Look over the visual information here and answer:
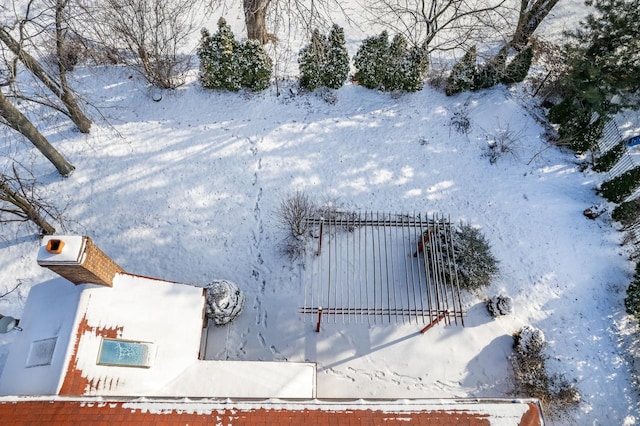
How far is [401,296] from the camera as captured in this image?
13.9 metres

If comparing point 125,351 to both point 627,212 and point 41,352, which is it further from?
point 627,212

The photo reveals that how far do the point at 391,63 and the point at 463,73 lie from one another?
131 inches

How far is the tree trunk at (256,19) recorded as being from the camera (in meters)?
16.6

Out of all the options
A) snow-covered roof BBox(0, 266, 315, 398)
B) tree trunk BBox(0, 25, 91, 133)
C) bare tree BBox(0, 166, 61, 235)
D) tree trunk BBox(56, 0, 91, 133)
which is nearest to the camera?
snow-covered roof BBox(0, 266, 315, 398)

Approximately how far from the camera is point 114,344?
29.7ft

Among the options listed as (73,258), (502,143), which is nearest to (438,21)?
(502,143)

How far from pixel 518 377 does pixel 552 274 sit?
4.23 m

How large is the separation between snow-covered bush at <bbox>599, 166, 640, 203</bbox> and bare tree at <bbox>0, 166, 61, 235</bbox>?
68.2 feet

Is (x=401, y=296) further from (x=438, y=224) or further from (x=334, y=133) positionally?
(x=334, y=133)

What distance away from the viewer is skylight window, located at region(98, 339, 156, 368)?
892cm

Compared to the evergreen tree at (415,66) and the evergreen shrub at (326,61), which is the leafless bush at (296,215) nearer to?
the evergreen shrub at (326,61)

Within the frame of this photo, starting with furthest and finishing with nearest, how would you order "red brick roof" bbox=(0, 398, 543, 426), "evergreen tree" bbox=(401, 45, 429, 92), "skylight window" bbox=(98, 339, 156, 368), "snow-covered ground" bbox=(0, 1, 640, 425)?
"evergreen tree" bbox=(401, 45, 429, 92), "snow-covered ground" bbox=(0, 1, 640, 425), "skylight window" bbox=(98, 339, 156, 368), "red brick roof" bbox=(0, 398, 543, 426)

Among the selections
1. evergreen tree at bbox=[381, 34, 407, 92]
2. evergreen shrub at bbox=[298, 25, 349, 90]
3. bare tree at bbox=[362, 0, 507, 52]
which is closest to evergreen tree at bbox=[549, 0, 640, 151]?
bare tree at bbox=[362, 0, 507, 52]

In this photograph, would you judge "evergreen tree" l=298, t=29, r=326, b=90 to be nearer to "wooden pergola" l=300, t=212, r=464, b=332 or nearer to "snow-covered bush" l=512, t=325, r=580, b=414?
"wooden pergola" l=300, t=212, r=464, b=332
